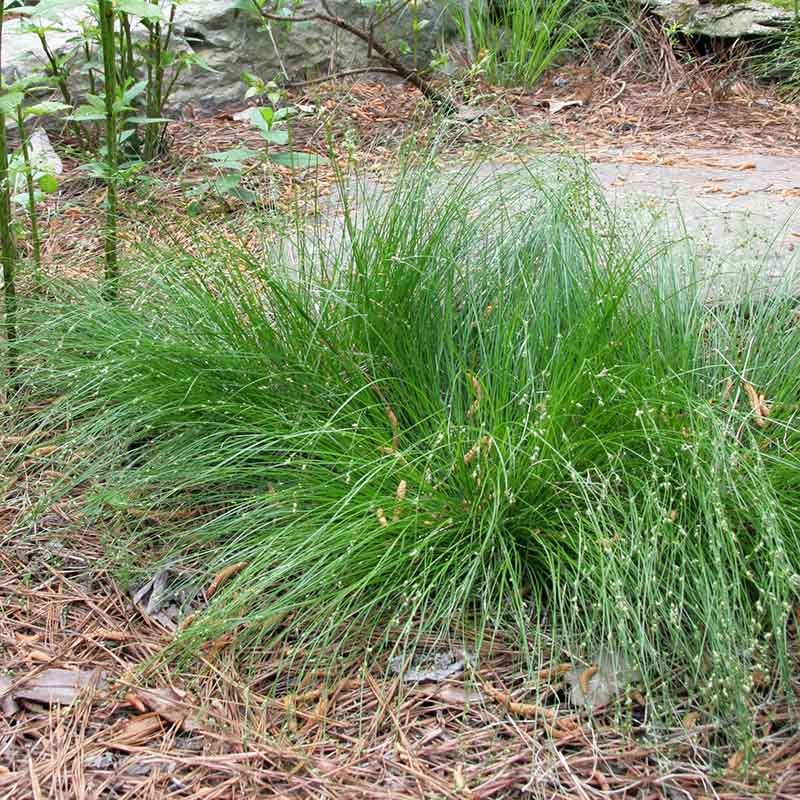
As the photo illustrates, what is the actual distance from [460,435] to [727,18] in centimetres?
453

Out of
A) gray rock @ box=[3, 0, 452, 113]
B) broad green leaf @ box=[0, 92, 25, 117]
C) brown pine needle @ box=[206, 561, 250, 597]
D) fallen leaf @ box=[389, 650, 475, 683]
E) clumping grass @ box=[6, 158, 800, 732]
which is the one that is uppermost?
broad green leaf @ box=[0, 92, 25, 117]

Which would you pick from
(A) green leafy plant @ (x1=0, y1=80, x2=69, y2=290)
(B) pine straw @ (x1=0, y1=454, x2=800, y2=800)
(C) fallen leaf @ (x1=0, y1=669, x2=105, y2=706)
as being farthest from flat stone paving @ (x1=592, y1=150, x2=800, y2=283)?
(C) fallen leaf @ (x1=0, y1=669, x2=105, y2=706)

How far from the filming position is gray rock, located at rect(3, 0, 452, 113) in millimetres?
4844

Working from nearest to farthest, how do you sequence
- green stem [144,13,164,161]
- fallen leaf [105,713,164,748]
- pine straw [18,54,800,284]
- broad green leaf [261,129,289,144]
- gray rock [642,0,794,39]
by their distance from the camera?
fallen leaf [105,713,164,748], broad green leaf [261,129,289,144], pine straw [18,54,800,284], green stem [144,13,164,161], gray rock [642,0,794,39]

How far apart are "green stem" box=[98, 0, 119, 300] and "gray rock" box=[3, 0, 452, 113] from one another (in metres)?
2.04

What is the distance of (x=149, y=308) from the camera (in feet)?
8.79

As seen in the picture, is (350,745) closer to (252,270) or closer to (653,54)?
(252,270)

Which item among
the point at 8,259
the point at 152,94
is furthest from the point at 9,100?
the point at 152,94

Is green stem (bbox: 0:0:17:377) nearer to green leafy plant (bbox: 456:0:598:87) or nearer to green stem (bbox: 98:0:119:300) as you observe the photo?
green stem (bbox: 98:0:119:300)

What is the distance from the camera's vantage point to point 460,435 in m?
2.03

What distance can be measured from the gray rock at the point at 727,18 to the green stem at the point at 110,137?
3760 millimetres

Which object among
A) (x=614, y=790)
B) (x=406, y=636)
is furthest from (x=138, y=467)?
(x=614, y=790)

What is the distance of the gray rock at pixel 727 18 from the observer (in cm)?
551

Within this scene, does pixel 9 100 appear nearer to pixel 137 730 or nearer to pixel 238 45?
pixel 137 730
